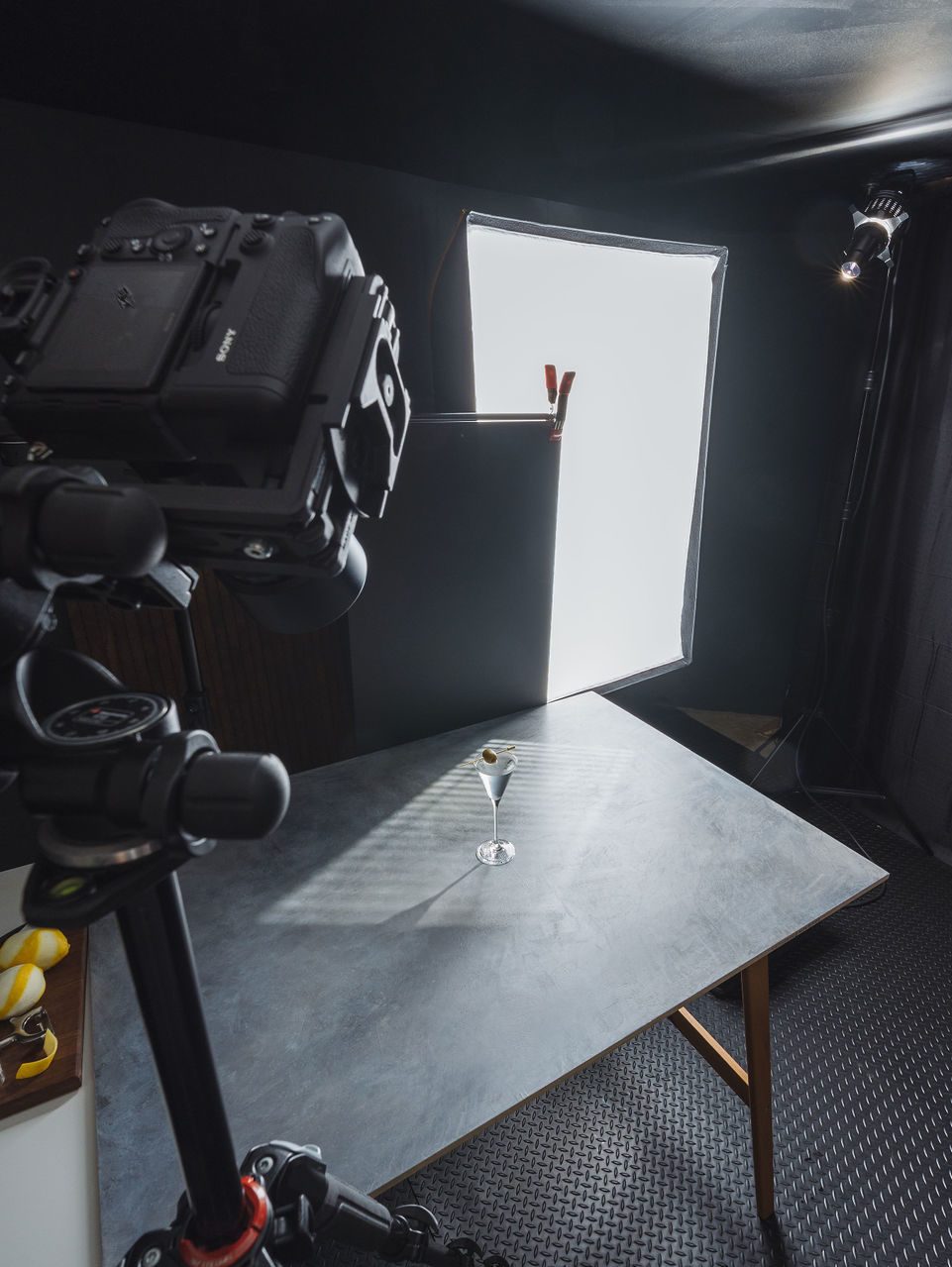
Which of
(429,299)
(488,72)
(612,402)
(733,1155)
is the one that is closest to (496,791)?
(733,1155)

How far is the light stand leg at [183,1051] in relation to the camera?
0.42m

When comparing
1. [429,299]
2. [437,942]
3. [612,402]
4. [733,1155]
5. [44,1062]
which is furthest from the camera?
[612,402]

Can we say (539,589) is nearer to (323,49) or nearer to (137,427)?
(323,49)

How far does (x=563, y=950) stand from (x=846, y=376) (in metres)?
2.68

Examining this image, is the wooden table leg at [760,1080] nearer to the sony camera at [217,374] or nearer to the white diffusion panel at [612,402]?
the sony camera at [217,374]

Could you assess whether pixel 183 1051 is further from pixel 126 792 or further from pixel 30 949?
pixel 30 949

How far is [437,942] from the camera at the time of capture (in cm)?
98

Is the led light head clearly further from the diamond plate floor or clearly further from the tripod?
the tripod

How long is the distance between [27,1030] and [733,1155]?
1.44m

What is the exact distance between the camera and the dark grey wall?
1437 millimetres

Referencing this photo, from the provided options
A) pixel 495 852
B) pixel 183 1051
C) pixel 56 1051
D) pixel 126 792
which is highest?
pixel 126 792

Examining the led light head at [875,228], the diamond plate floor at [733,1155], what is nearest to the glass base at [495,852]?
the diamond plate floor at [733,1155]

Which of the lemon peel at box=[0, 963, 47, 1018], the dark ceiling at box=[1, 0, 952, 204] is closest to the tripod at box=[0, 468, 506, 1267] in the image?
the lemon peel at box=[0, 963, 47, 1018]

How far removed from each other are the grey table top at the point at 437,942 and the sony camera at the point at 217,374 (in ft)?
2.17
